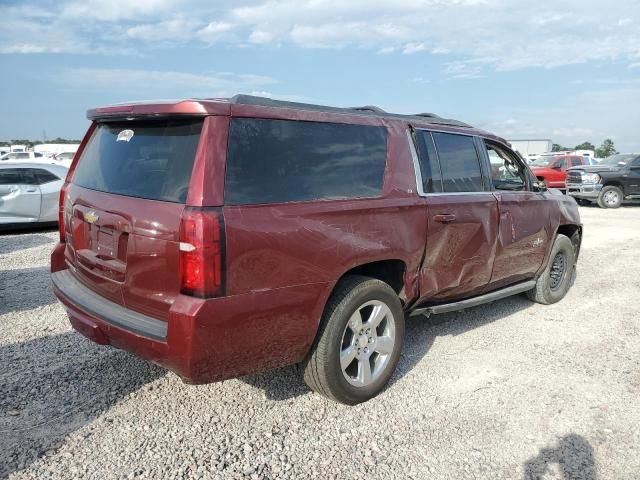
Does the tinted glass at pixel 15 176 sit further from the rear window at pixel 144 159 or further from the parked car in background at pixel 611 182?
the parked car in background at pixel 611 182

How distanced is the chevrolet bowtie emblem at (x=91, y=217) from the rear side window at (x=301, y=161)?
92 cm

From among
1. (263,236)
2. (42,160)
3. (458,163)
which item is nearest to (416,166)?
(458,163)

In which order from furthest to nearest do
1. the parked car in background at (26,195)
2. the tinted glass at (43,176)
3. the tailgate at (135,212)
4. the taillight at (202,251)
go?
the tinted glass at (43,176)
the parked car in background at (26,195)
the tailgate at (135,212)
the taillight at (202,251)

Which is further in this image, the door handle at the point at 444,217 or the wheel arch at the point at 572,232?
the wheel arch at the point at 572,232

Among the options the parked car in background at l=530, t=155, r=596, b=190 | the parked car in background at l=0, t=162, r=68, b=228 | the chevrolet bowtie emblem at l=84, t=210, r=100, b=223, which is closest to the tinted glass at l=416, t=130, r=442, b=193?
the chevrolet bowtie emblem at l=84, t=210, r=100, b=223

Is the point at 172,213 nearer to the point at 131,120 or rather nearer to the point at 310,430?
the point at 131,120

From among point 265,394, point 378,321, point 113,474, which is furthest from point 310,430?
point 113,474

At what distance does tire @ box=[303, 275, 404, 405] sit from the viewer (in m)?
3.23

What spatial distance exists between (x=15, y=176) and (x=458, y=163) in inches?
357

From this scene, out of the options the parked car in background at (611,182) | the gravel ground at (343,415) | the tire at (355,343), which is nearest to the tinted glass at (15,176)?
the gravel ground at (343,415)

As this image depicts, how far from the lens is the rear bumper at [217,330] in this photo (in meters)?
2.66

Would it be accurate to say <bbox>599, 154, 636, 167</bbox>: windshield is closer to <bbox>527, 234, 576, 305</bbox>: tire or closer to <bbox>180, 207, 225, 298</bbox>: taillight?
<bbox>527, 234, 576, 305</bbox>: tire

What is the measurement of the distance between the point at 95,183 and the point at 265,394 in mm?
1745

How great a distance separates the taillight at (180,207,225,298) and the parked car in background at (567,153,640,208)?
1765cm
